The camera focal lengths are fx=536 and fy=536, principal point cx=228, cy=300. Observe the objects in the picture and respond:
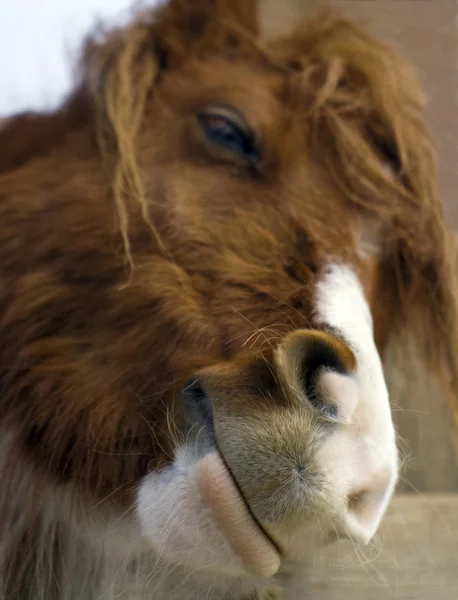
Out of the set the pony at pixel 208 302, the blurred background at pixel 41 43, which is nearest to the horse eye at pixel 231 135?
the pony at pixel 208 302

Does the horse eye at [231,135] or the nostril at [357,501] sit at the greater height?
the horse eye at [231,135]

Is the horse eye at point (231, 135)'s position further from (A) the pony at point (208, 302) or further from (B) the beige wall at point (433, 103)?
(B) the beige wall at point (433, 103)

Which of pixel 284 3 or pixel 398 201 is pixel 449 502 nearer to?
pixel 398 201

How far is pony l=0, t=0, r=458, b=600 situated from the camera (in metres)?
0.27

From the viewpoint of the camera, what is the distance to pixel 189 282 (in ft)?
1.15

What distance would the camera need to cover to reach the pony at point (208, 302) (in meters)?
0.27

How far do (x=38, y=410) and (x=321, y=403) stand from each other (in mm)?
189

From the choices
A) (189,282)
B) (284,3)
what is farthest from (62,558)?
(284,3)

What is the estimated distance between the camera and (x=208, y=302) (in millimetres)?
341

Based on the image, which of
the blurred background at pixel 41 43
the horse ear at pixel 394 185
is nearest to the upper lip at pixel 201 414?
the horse ear at pixel 394 185

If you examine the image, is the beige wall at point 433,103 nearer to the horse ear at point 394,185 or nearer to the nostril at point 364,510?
the horse ear at point 394,185

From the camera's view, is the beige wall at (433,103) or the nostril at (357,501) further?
the beige wall at (433,103)

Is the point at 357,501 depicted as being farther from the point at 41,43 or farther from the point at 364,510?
the point at 41,43

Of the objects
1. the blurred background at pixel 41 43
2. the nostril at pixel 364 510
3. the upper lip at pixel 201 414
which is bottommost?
the nostril at pixel 364 510
